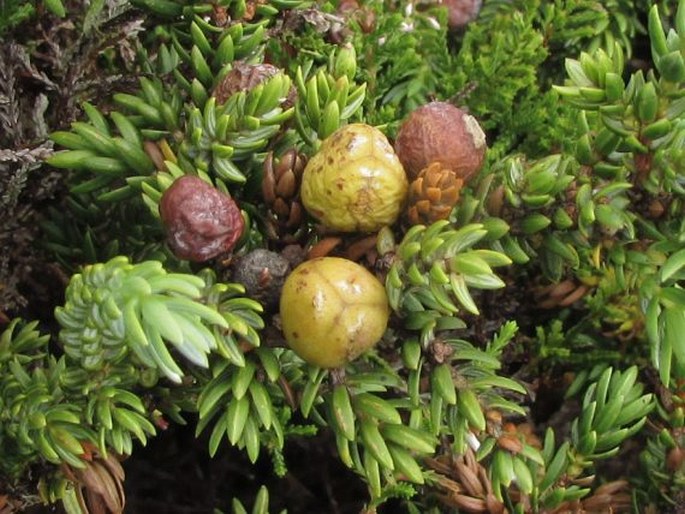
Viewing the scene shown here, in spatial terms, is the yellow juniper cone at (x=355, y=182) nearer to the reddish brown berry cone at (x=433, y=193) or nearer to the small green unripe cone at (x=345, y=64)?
the reddish brown berry cone at (x=433, y=193)

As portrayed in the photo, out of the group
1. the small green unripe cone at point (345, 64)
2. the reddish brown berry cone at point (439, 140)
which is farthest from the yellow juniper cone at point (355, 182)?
the small green unripe cone at point (345, 64)

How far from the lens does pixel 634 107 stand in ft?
3.39

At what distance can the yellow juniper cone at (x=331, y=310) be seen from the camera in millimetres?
946

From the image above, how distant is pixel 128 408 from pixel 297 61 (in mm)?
661

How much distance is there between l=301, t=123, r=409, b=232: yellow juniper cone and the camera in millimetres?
971

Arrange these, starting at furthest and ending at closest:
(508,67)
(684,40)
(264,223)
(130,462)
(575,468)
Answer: (508,67) → (130,462) → (575,468) → (264,223) → (684,40)

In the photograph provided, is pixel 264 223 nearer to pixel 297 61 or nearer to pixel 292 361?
pixel 292 361

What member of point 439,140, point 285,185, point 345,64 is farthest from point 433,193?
point 345,64

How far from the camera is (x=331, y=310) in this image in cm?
94

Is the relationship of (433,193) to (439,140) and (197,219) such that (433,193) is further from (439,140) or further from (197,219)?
(197,219)

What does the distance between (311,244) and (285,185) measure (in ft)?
0.29

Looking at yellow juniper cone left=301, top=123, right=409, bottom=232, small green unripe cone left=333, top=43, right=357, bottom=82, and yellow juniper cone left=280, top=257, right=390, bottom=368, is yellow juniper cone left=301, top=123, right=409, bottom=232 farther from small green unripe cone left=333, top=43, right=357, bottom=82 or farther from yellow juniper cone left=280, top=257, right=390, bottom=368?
small green unripe cone left=333, top=43, right=357, bottom=82

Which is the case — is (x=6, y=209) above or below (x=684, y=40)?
below

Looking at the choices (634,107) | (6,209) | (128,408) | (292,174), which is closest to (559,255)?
(634,107)
